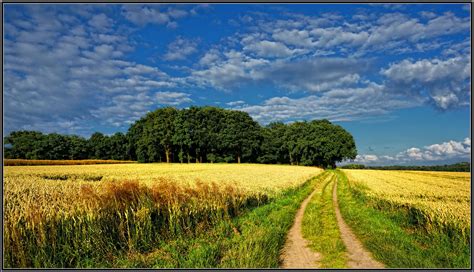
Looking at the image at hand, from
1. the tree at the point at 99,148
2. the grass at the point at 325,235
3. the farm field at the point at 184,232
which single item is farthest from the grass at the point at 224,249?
the tree at the point at 99,148

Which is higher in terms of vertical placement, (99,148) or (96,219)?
(99,148)

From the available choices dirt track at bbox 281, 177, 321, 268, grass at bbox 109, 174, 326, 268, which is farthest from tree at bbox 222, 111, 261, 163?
dirt track at bbox 281, 177, 321, 268

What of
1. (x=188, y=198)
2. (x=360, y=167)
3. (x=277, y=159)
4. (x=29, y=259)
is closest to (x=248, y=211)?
(x=188, y=198)

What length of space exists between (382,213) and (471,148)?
6.90m

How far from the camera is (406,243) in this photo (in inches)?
376

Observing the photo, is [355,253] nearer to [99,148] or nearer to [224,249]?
[224,249]

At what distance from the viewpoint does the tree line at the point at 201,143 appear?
A: 36.3 meters

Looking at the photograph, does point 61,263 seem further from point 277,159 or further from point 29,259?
point 277,159

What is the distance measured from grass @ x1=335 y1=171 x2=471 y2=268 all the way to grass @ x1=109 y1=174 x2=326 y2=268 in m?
2.56

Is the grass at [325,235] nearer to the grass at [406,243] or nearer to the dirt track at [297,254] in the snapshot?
the dirt track at [297,254]

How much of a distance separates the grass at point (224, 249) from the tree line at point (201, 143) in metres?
13.4

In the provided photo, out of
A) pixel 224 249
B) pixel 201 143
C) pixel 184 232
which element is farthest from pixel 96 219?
pixel 201 143

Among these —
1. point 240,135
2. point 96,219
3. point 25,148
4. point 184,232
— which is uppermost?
point 240,135

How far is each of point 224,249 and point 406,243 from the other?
4987mm
